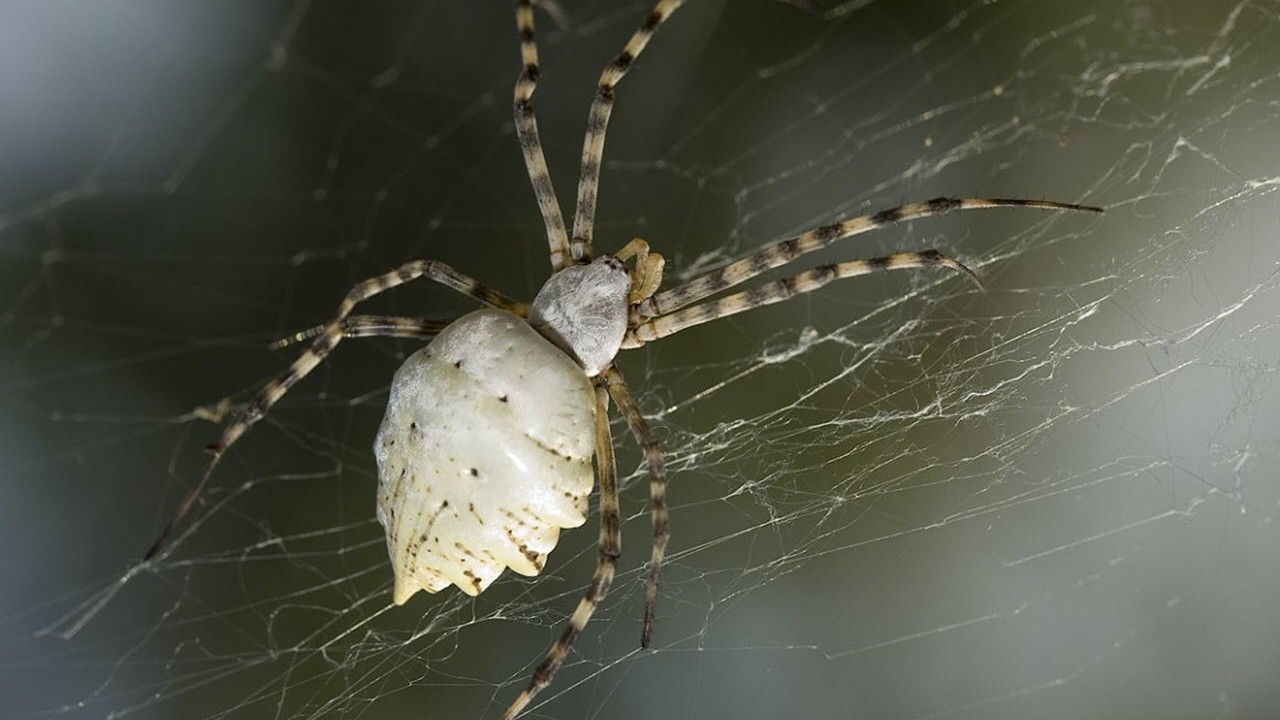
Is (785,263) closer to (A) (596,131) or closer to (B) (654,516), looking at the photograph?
(A) (596,131)

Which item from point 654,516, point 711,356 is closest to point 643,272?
point 654,516

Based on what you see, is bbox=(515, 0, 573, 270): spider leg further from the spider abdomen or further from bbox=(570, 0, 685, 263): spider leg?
the spider abdomen

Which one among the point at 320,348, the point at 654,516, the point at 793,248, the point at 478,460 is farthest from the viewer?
the point at 793,248

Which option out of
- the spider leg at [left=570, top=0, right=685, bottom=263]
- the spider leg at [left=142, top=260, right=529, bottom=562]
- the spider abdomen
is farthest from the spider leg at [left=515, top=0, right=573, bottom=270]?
the spider abdomen

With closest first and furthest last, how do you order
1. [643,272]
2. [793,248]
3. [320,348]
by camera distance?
[320,348] < [793,248] < [643,272]

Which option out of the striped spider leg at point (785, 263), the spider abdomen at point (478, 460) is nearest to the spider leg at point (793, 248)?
the striped spider leg at point (785, 263)

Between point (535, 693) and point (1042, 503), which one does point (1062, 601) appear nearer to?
point (1042, 503)
